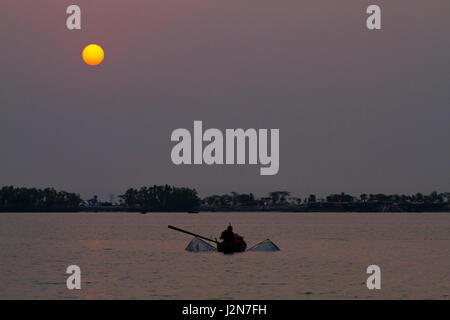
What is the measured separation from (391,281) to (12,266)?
3753cm

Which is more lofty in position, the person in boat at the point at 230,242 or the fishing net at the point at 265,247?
the person in boat at the point at 230,242

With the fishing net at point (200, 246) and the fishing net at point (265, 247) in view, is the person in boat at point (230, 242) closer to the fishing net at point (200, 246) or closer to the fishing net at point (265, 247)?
the fishing net at point (200, 246)

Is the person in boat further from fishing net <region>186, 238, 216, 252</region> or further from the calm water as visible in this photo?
fishing net <region>186, 238, 216, 252</region>

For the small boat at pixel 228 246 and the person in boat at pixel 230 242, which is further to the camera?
the small boat at pixel 228 246

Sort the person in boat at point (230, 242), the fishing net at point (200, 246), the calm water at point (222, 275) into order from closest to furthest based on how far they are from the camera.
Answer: the calm water at point (222, 275) < the person in boat at point (230, 242) < the fishing net at point (200, 246)

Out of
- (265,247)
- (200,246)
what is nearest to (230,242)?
(200,246)

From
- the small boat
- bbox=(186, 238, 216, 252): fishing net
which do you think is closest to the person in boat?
the small boat

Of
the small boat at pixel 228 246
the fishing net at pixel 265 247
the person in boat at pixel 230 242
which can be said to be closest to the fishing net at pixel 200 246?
the small boat at pixel 228 246

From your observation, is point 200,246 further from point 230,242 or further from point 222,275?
point 222,275

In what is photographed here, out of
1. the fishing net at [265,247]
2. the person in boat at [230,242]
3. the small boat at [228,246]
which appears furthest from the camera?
the fishing net at [265,247]

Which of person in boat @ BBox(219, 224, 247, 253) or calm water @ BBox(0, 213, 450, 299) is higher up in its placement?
person in boat @ BBox(219, 224, 247, 253)

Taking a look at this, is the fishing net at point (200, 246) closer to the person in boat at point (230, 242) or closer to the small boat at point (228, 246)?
the small boat at point (228, 246)
